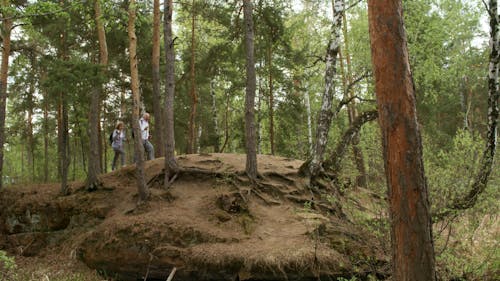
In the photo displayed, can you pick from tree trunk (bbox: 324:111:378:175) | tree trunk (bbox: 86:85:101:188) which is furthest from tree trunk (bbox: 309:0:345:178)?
tree trunk (bbox: 86:85:101:188)

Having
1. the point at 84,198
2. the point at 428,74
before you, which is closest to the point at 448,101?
the point at 428,74

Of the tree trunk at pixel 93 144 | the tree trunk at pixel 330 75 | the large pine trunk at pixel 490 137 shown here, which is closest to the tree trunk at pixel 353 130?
the tree trunk at pixel 330 75

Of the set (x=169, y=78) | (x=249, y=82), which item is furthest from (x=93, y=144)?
(x=249, y=82)

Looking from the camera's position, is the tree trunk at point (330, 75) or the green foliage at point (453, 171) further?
the tree trunk at point (330, 75)

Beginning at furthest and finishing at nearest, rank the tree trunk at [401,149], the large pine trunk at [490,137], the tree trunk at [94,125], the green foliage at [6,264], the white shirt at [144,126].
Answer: the white shirt at [144,126], the tree trunk at [94,125], the large pine trunk at [490,137], the green foliage at [6,264], the tree trunk at [401,149]

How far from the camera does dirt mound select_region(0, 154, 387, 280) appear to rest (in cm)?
727

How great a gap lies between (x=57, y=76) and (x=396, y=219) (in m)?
9.10

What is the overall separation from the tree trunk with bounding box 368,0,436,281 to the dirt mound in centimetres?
202

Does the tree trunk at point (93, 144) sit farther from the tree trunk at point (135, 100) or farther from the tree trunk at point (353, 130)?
the tree trunk at point (353, 130)

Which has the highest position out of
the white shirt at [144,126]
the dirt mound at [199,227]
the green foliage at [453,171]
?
the white shirt at [144,126]

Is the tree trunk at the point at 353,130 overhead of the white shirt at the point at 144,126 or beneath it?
beneath

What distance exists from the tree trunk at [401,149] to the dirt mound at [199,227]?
2017 mm

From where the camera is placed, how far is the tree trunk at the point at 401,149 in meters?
3.72

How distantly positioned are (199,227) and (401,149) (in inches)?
237
